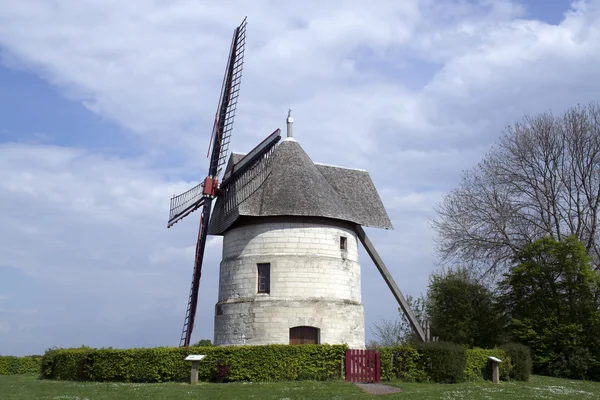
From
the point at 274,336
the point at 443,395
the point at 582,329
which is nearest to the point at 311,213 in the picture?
the point at 274,336

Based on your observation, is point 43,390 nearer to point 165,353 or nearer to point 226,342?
point 165,353

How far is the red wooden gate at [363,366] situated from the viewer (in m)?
21.6

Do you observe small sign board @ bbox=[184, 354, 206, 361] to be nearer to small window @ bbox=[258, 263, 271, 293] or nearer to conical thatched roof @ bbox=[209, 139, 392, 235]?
small window @ bbox=[258, 263, 271, 293]

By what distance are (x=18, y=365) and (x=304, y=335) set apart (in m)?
18.8

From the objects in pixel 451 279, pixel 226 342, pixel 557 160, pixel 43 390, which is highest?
pixel 557 160

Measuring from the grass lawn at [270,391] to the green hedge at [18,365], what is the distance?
14.2 m

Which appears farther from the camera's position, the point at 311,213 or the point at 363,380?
the point at 311,213

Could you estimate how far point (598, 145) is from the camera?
110ft

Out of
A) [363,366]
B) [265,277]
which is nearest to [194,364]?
[363,366]

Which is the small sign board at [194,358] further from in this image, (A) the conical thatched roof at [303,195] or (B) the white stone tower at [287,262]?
(A) the conical thatched roof at [303,195]

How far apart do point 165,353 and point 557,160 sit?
2284cm

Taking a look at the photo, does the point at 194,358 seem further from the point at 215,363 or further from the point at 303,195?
the point at 303,195

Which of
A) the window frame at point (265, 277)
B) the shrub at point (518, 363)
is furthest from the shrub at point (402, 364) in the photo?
the window frame at point (265, 277)

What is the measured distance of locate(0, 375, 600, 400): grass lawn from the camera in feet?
58.9
